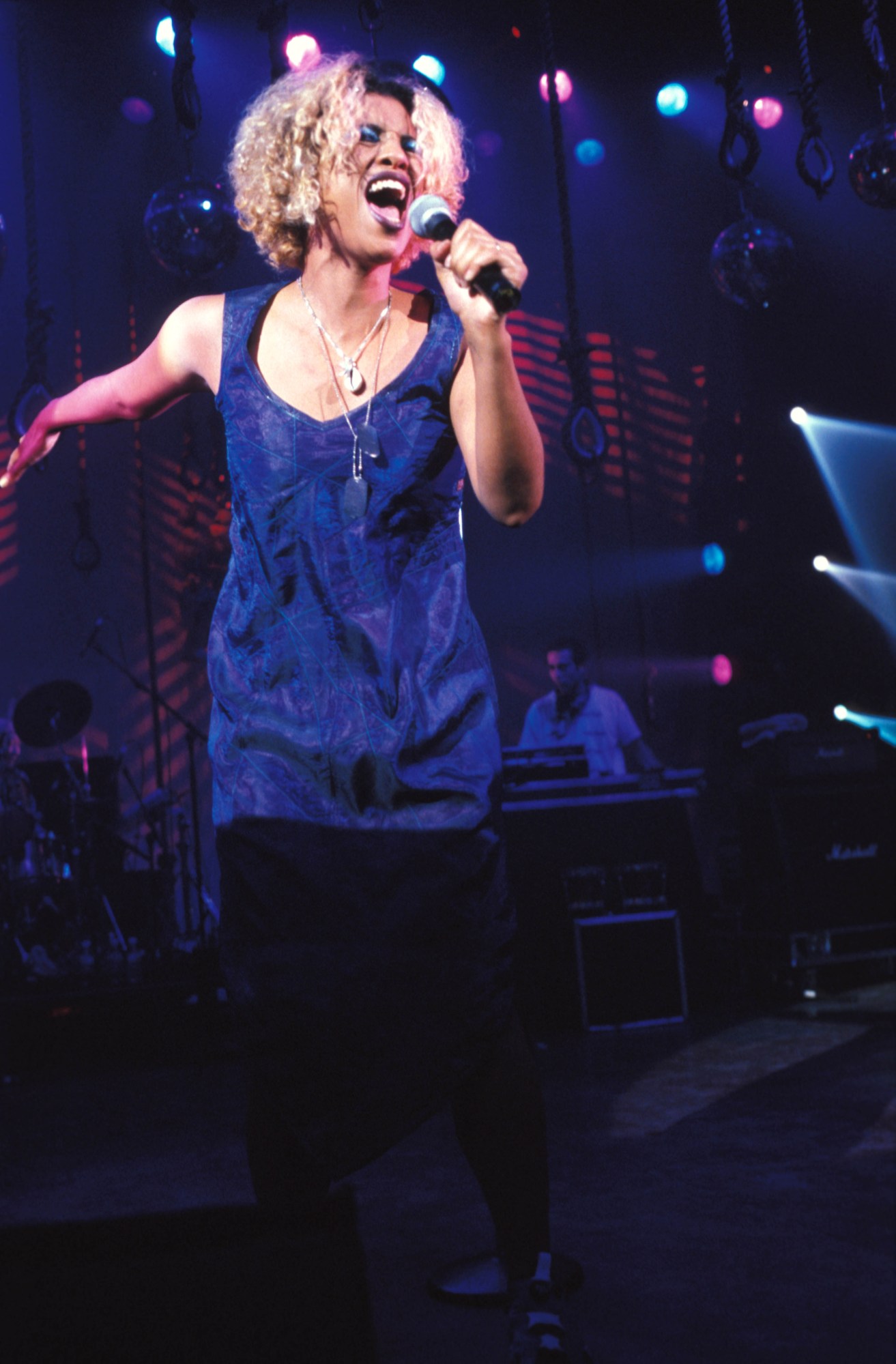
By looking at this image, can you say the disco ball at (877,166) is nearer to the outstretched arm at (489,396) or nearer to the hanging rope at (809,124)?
the hanging rope at (809,124)

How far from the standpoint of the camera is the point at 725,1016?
5.53m

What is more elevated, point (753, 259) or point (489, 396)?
point (753, 259)

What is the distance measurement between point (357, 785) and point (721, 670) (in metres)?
7.80

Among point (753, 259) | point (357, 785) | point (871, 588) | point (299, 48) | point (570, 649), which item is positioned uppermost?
point (299, 48)

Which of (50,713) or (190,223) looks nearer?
(190,223)

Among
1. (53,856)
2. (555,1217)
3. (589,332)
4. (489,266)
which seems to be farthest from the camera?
(589,332)

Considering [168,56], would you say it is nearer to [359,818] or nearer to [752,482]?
[752,482]

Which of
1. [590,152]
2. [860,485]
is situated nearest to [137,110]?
[590,152]

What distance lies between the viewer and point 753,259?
541 centimetres

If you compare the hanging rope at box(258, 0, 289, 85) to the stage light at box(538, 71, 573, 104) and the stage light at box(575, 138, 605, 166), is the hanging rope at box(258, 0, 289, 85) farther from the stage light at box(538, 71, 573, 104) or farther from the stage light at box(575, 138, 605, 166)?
the stage light at box(575, 138, 605, 166)

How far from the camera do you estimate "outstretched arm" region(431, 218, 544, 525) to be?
1.16m

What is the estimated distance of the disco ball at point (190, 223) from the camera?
5.05 meters

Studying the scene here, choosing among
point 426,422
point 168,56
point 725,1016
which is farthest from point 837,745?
point 168,56

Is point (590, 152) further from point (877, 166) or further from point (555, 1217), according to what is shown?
point (555, 1217)
